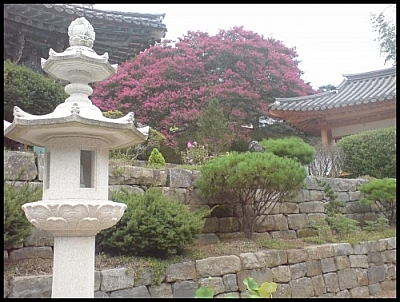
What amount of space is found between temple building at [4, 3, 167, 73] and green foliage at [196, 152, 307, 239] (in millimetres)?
3484

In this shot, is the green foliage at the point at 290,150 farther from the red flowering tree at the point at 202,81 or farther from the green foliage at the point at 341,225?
the red flowering tree at the point at 202,81

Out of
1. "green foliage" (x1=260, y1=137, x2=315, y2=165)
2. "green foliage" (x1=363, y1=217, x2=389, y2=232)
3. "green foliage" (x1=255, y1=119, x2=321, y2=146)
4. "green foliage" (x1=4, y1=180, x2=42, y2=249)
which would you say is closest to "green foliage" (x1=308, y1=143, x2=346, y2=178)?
"green foliage" (x1=363, y1=217, x2=389, y2=232)

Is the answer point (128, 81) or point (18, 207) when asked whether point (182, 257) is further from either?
point (128, 81)

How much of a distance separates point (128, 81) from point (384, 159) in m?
7.29

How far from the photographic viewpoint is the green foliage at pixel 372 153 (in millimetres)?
9180

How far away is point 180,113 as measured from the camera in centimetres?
1195

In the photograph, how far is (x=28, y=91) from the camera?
6.55 meters

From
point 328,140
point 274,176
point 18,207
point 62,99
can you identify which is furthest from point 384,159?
point 18,207

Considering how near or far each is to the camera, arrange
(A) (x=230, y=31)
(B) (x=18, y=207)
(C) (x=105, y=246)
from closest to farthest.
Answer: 1. (B) (x=18, y=207)
2. (C) (x=105, y=246)
3. (A) (x=230, y=31)

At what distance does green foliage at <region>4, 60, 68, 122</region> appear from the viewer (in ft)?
21.4

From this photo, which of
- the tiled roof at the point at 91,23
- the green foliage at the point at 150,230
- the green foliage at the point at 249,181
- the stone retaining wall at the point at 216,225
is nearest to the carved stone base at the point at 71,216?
the stone retaining wall at the point at 216,225

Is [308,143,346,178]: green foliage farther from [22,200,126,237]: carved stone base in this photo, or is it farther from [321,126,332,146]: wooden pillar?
[22,200,126,237]: carved stone base

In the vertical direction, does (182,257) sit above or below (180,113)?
below

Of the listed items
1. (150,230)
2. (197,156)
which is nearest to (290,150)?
(197,156)
